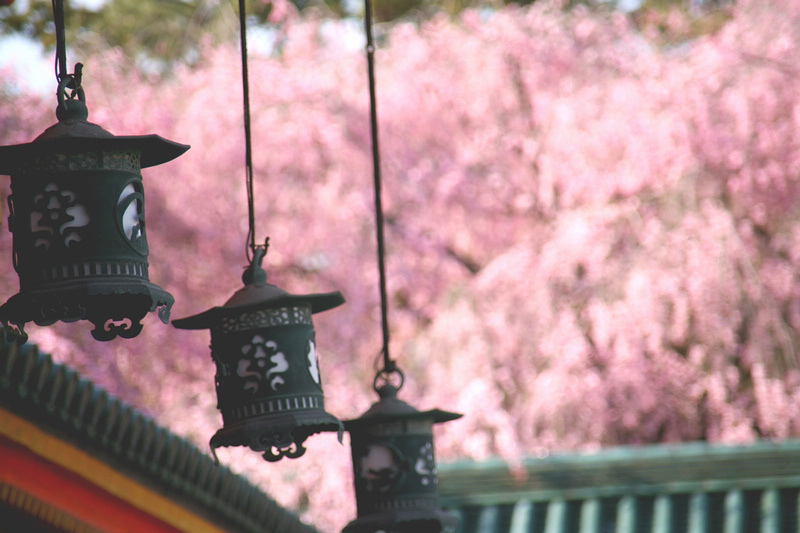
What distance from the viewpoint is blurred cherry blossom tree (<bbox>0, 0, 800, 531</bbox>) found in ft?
29.0

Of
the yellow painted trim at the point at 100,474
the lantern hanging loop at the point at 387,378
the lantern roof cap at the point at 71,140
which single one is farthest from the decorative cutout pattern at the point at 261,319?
the yellow painted trim at the point at 100,474

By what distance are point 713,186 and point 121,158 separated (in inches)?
300

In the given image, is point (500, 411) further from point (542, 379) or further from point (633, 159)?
point (633, 159)

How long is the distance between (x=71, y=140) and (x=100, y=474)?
1.88 metres

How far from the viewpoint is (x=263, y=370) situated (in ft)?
9.44

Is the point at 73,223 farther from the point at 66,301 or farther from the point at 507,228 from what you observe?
the point at 507,228

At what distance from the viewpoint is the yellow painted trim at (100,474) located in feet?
11.8

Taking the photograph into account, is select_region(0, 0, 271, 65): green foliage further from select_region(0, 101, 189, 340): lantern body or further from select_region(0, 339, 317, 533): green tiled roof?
select_region(0, 101, 189, 340): lantern body

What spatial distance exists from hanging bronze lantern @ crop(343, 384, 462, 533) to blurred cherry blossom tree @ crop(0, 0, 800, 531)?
5292 millimetres

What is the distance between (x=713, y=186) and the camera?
30.5ft

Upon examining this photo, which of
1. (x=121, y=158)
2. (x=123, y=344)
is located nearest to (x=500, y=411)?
(x=123, y=344)

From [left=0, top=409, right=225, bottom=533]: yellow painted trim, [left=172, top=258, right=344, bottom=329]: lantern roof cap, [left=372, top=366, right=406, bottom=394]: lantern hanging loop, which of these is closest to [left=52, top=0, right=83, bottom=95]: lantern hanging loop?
[left=172, top=258, right=344, bottom=329]: lantern roof cap

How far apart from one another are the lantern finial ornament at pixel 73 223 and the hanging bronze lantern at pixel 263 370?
50 cm

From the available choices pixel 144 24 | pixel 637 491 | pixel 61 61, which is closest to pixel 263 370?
pixel 61 61
